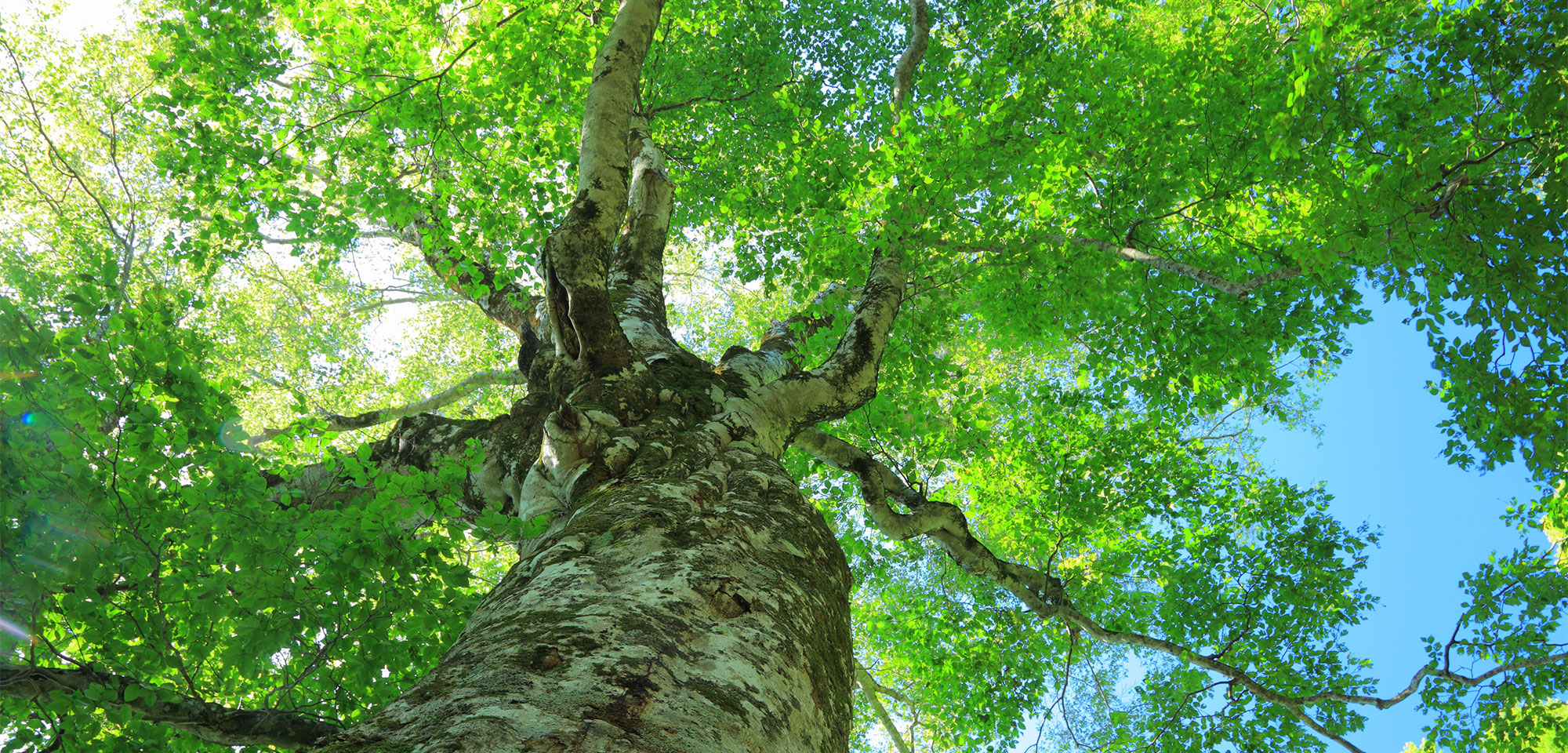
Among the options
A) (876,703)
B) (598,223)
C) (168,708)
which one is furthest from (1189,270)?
(168,708)

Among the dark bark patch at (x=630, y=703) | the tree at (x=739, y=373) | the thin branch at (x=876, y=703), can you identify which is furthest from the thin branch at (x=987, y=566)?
the dark bark patch at (x=630, y=703)

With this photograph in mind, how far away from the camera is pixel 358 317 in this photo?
14.6 meters

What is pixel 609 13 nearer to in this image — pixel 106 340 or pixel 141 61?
pixel 106 340

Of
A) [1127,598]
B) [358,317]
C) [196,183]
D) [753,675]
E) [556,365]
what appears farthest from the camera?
Answer: [358,317]

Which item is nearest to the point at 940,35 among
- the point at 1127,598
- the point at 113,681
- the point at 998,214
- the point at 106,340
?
the point at 998,214

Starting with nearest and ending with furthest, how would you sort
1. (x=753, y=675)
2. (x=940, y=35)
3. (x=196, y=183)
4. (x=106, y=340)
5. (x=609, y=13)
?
(x=753, y=675) → (x=106, y=340) → (x=196, y=183) → (x=609, y=13) → (x=940, y=35)

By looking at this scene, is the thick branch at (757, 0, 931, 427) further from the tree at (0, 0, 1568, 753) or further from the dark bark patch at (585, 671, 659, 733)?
the dark bark patch at (585, 671, 659, 733)

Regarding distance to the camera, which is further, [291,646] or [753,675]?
[291,646]

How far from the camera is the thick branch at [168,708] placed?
246 centimetres

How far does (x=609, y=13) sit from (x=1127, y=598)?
932 cm

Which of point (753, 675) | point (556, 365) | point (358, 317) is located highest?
point (358, 317)

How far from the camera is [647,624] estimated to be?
1.71m

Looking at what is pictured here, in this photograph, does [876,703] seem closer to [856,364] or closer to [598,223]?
[856,364]

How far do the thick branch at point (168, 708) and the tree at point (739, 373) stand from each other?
17mm
